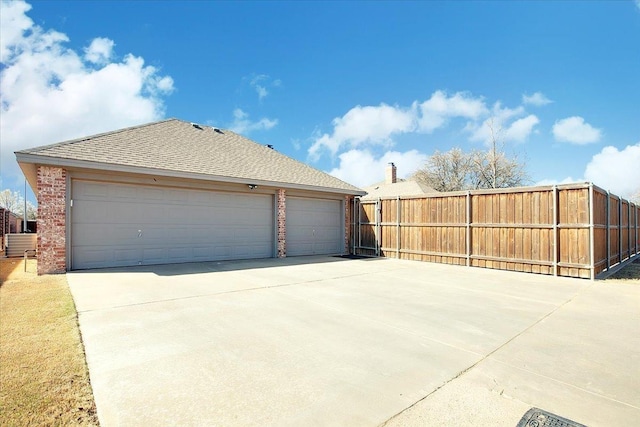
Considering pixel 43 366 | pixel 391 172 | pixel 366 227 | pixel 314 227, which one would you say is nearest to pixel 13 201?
pixel 391 172

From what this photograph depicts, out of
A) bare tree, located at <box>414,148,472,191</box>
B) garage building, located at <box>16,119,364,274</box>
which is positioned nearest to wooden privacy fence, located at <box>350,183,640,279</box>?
garage building, located at <box>16,119,364,274</box>

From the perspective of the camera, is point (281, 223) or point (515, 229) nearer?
point (515, 229)

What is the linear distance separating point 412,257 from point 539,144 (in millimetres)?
19625

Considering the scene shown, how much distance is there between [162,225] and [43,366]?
7449 mm

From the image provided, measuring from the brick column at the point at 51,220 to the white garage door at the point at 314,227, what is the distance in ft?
22.7

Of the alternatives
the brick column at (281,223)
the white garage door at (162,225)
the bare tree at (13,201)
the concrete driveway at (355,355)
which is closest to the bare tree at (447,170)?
the brick column at (281,223)

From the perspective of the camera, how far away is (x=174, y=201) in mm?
10141

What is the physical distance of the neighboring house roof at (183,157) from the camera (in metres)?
8.35

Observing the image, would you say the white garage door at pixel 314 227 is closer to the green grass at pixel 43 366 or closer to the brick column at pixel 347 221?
the brick column at pixel 347 221

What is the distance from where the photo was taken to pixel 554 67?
15.1m

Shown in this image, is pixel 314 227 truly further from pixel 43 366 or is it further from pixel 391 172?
pixel 391 172

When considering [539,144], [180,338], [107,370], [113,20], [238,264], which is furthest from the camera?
[539,144]

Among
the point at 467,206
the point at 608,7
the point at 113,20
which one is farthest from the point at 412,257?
the point at 113,20

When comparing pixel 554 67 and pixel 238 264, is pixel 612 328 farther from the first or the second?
pixel 554 67
